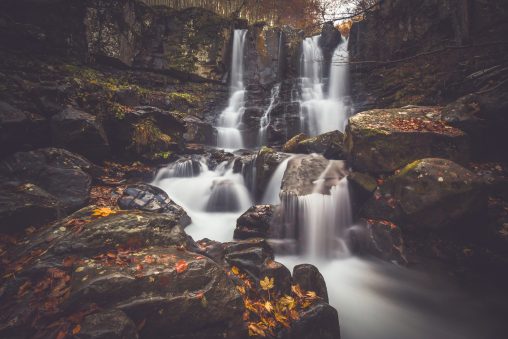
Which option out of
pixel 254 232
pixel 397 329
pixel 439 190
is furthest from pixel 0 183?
pixel 439 190

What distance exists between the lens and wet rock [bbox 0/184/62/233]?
371 centimetres

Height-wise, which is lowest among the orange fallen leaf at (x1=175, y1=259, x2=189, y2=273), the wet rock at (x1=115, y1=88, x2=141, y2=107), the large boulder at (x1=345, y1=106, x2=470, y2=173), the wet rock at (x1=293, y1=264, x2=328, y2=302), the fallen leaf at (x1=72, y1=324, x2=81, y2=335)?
the wet rock at (x1=293, y1=264, x2=328, y2=302)

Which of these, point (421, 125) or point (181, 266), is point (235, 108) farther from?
point (181, 266)

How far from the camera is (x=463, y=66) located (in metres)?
8.91

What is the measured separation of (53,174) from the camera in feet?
17.9

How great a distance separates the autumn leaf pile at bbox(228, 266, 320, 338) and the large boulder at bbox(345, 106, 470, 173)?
385cm

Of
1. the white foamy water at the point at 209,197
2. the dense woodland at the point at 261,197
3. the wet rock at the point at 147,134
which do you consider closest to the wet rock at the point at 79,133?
the dense woodland at the point at 261,197

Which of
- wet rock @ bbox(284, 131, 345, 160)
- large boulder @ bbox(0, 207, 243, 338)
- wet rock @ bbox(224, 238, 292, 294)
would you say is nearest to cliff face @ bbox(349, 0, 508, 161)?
wet rock @ bbox(284, 131, 345, 160)

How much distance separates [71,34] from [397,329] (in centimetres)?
1656

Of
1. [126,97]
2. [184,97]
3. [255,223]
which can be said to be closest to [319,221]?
[255,223]

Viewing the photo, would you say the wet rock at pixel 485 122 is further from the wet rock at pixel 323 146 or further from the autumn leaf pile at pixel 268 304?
the autumn leaf pile at pixel 268 304

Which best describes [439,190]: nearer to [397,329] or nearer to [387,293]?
[387,293]

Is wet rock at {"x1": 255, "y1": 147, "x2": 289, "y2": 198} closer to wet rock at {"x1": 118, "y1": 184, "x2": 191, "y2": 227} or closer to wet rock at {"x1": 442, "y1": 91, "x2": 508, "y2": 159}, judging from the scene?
wet rock at {"x1": 118, "y1": 184, "x2": 191, "y2": 227}

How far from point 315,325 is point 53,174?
19.9ft
